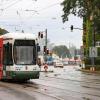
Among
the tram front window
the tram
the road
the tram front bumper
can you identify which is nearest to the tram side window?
the tram

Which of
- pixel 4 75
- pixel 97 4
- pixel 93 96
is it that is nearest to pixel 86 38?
pixel 97 4

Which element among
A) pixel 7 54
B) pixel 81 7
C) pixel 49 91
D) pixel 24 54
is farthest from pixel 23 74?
pixel 81 7

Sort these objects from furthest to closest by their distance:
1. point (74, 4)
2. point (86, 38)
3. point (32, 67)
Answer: point (86, 38), point (74, 4), point (32, 67)

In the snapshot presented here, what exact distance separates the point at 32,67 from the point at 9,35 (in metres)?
2.96

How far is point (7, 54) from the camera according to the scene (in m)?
35.5

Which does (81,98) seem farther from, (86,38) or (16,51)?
(86,38)

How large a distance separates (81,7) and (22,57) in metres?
30.9

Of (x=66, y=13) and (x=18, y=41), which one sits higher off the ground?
(x=66, y=13)

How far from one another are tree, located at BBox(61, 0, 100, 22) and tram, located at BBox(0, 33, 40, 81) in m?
24.5

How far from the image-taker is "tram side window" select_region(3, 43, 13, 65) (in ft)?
115

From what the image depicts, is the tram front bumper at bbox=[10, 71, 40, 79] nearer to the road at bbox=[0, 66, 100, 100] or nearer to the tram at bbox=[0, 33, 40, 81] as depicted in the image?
the tram at bbox=[0, 33, 40, 81]

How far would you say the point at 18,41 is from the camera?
1375 inches

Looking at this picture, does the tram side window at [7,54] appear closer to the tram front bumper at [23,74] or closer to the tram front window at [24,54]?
the tram front window at [24,54]

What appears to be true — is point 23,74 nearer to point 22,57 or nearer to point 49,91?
point 22,57
